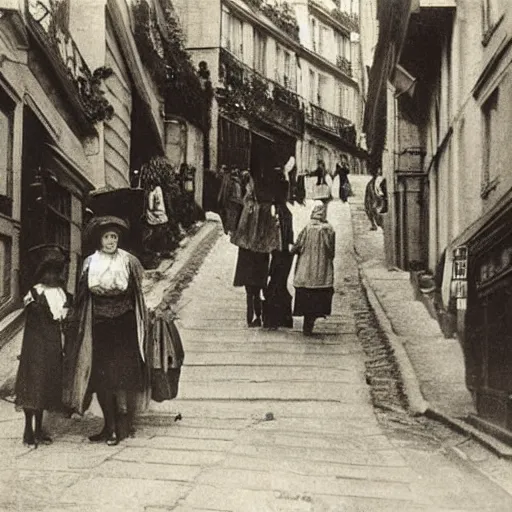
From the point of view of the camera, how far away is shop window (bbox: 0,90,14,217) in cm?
601

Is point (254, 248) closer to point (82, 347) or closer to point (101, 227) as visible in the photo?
point (101, 227)

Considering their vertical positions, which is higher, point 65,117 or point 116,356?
point 65,117

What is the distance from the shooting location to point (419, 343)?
7.34 m

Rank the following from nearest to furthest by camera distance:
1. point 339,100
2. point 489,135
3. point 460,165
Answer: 1. point 489,135
2. point 460,165
3. point 339,100

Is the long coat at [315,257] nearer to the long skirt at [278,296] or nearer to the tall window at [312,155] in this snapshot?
the long skirt at [278,296]

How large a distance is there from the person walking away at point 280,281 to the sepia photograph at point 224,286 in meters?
0.02

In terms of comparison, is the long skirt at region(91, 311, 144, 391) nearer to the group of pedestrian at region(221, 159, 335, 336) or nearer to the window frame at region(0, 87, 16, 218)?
the window frame at region(0, 87, 16, 218)

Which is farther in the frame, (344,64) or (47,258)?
(344,64)

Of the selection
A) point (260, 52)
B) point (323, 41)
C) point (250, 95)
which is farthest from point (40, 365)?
point (323, 41)

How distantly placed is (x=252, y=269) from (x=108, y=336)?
3548 mm

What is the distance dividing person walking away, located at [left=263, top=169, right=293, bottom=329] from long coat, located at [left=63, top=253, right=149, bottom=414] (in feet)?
11.1

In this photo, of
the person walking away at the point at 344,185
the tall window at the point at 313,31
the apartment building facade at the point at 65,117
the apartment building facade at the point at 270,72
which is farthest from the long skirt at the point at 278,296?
the person walking away at the point at 344,185

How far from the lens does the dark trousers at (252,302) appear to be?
27.6ft

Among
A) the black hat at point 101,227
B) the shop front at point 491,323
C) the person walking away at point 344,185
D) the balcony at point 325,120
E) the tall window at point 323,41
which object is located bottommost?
the shop front at point 491,323
